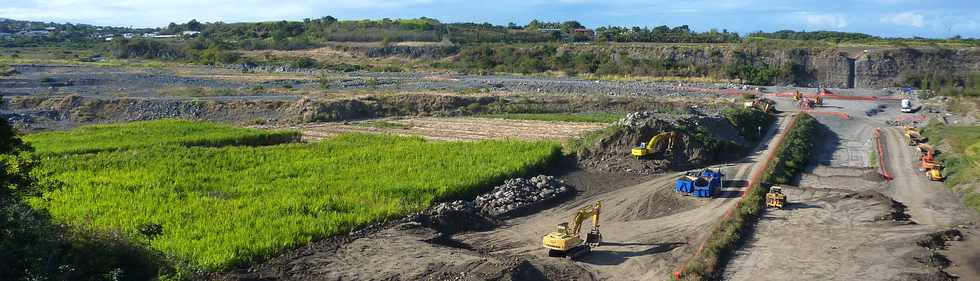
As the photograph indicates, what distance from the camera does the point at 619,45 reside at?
8712 cm

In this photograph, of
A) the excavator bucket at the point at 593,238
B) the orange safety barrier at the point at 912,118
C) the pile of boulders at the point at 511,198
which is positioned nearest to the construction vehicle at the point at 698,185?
the pile of boulders at the point at 511,198

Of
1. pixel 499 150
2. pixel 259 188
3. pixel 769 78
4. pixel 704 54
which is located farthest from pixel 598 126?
pixel 704 54

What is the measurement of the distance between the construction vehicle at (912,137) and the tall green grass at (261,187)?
1802 cm

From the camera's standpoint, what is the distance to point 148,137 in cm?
3319

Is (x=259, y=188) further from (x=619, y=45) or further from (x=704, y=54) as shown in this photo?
(x=619, y=45)

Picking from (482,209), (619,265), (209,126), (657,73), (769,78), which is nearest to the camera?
(619,265)

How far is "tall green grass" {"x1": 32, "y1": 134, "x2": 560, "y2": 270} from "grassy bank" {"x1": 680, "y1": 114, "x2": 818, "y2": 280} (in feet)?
24.1

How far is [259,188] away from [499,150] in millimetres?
10492

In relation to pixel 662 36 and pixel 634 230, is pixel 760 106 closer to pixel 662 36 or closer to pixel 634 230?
pixel 634 230

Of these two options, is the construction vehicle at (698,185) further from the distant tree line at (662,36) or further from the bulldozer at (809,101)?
the distant tree line at (662,36)

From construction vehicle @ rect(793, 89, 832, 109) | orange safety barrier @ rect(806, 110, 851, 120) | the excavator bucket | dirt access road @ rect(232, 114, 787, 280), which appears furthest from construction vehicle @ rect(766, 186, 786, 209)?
construction vehicle @ rect(793, 89, 832, 109)

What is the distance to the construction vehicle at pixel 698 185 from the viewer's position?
24484mm

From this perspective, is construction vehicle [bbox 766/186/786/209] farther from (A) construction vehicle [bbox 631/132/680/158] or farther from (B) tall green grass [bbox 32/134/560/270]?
(B) tall green grass [bbox 32/134/560/270]

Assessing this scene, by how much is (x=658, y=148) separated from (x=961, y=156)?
39.2 ft
